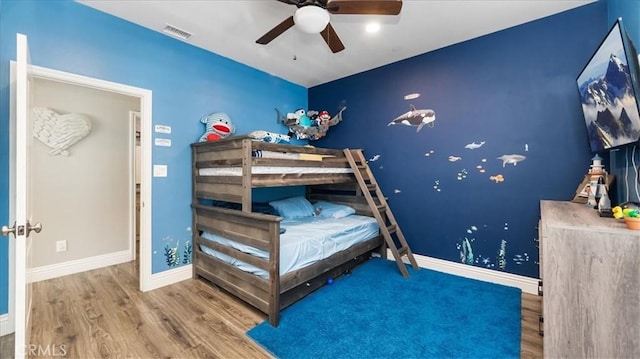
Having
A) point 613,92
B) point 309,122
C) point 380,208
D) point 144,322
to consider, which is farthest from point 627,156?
point 144,322

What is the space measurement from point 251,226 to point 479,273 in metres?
2.49

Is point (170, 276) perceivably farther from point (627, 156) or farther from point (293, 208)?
point (627, 156)

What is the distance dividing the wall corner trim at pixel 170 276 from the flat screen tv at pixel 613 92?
3738 millimetres

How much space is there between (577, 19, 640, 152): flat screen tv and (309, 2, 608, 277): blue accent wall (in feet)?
1.62

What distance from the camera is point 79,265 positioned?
10.2 feet

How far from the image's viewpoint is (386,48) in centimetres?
306

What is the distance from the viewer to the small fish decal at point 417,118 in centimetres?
319

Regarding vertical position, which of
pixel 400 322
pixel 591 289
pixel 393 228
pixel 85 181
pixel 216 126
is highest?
pixel 216 126

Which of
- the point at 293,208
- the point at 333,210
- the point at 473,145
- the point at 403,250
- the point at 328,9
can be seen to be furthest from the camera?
the point at 333,210

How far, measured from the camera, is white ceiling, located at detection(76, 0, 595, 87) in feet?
7.47

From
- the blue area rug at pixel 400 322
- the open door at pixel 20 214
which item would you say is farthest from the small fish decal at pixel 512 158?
the open door at pixel 20 214

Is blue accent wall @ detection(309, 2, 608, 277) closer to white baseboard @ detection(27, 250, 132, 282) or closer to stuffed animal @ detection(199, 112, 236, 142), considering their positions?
stuffed animal @ detection(199, 112, 236, 142)

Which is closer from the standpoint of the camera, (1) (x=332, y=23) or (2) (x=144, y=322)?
(2) (x=144, y=322)

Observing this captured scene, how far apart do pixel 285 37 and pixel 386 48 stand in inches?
46.4
